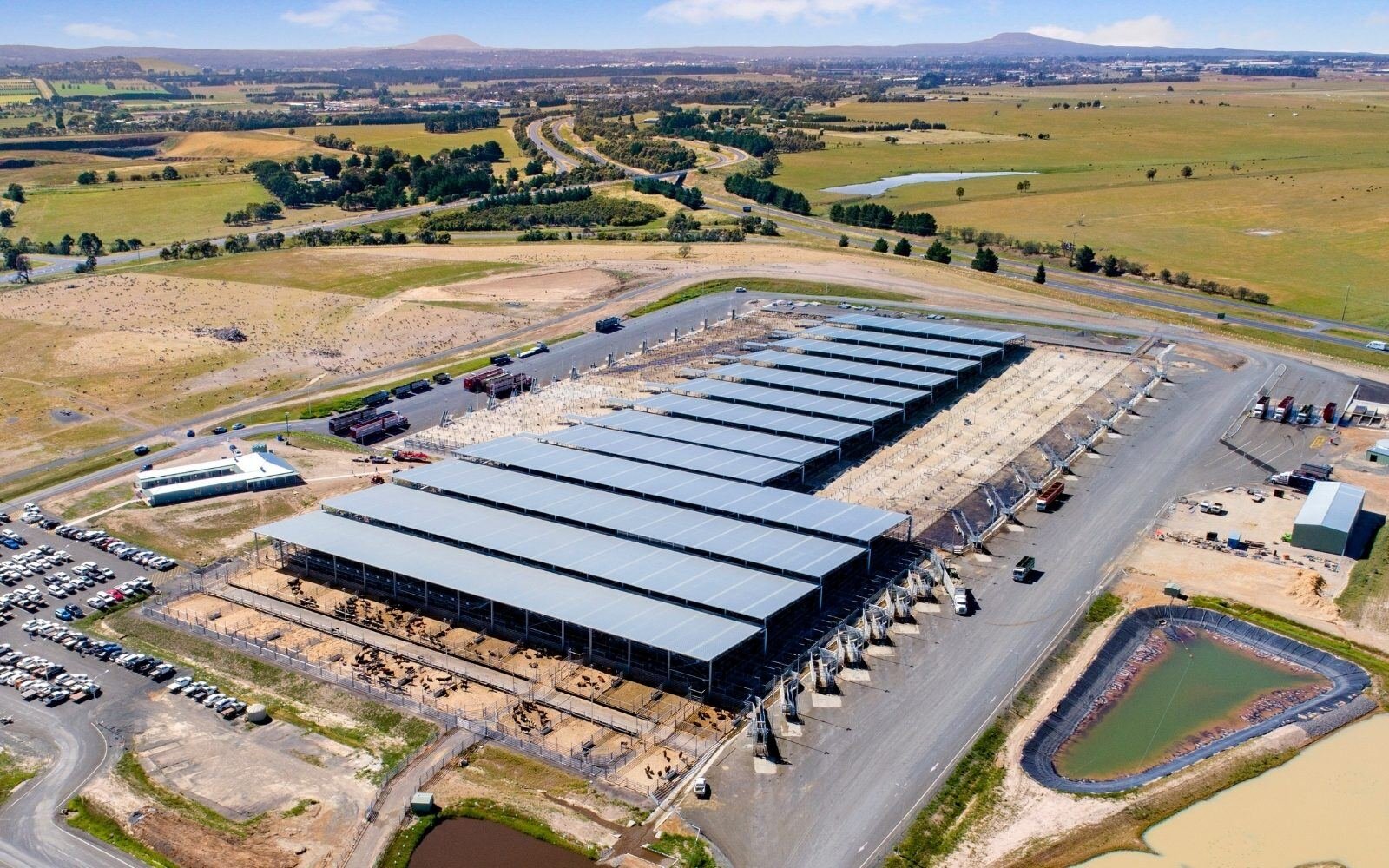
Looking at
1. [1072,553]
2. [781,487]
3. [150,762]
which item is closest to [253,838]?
[150,762]

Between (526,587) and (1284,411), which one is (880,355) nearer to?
(1284,411)

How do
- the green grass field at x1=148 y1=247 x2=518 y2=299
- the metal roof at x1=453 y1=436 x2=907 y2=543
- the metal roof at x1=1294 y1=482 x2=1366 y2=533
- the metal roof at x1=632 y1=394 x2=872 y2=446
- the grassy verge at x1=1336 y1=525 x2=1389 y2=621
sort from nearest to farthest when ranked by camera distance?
1. the grassy verge at x1=1336 y1=525 x2=1389 y2=621
2. the metal roof at x1=453 y1=436 x2=907 y2=543
3. the metal roof at x1=1294 y1=482 x2=1366 y2=533
4. the metal roof at x1=632 y1=394 x2=872 y2=446
5. the green grass field at x1=148 y1=247 x2=518 y2=299

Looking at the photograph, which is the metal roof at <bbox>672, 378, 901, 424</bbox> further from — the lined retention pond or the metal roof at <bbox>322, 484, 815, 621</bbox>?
the lined retention pond

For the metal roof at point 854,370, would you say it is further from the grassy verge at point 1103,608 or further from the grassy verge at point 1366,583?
the grassy verge at point 1366,583

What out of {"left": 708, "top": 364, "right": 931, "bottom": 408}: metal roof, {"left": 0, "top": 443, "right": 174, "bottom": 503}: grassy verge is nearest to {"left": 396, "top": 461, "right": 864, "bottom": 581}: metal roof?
{"left": 708, "top": 364, "right": 931, "bottom": 408}: metal roof

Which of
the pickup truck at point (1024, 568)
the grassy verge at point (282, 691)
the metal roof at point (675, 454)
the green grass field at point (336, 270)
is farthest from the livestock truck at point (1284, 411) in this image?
the green grass field at point (336, 270)
